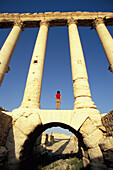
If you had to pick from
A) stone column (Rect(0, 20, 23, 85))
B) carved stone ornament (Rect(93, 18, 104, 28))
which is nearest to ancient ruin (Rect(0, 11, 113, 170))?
stone column (Rect(0, 20, 23, 85))

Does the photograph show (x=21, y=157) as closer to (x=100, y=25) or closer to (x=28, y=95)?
(x=28, y=95)

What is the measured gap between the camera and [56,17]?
12.2 metres

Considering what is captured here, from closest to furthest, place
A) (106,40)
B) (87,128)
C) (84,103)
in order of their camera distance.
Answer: (87,128)
(84,103)
(106,40)

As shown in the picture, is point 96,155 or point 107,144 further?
point 96,155

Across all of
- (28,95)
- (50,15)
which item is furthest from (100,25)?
(28,95)

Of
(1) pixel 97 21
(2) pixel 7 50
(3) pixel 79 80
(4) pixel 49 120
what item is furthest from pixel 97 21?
(4) pixel 49 120

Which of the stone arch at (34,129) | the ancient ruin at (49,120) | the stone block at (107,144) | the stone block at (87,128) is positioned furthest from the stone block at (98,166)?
the stone block at (87,128)

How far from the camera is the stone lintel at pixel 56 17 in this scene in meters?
12.1

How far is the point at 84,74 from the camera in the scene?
7219 millimetres

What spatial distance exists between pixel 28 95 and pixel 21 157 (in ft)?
10.7

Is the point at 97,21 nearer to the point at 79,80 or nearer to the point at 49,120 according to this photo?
the point at 79,80

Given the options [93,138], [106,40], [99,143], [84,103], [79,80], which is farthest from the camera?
[106,40]

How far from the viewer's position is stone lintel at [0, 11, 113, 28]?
1214 cm

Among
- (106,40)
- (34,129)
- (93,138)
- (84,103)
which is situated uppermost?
(106,40)
